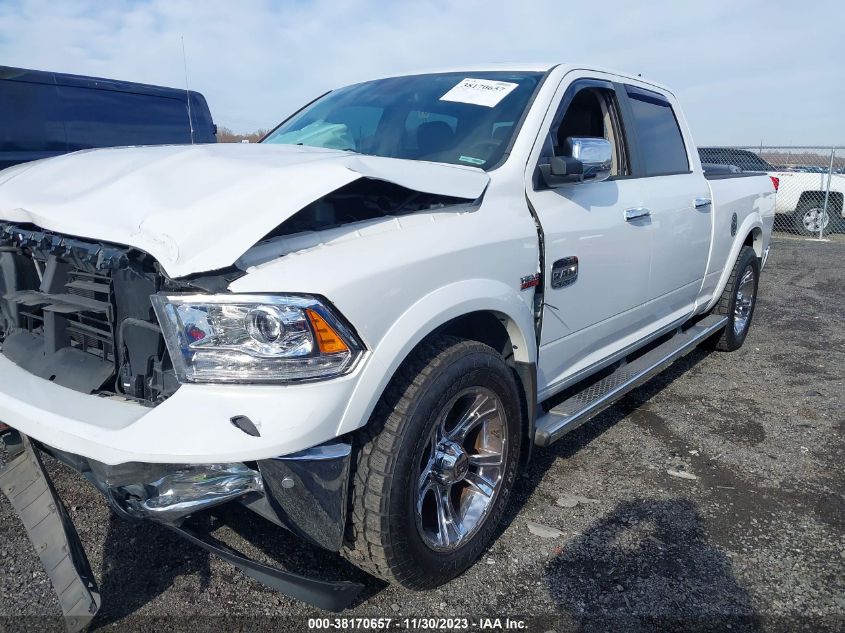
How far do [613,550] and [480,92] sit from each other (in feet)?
6.97

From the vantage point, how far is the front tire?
2.04m

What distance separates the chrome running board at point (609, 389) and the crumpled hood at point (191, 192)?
3.58 ft

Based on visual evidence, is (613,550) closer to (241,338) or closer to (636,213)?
(636,213)

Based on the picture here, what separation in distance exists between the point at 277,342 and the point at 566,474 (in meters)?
2.05

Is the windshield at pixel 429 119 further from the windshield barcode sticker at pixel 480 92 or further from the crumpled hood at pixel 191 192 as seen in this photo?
the crumpled hood at pixel 191 192

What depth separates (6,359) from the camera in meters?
2.41

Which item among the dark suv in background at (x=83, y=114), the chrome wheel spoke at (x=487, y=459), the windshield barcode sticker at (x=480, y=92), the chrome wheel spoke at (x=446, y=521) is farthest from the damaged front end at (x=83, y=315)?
the dark suv in background at (x=83, y=114)

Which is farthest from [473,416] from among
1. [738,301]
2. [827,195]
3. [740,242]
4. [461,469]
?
[827,195]

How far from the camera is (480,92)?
3156 mm

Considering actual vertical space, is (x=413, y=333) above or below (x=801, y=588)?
above

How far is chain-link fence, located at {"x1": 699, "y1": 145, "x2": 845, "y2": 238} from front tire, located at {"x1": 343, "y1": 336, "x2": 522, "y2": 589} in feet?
39.4

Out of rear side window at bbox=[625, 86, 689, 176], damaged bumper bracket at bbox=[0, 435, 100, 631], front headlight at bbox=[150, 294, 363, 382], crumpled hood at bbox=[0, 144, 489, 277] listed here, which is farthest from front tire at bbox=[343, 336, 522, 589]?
rear side window at bbox=[625, 86, 689, 176]

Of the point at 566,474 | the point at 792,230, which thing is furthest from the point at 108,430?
the point at 792,230

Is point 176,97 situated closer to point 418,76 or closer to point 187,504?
point 418,76
